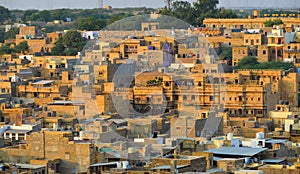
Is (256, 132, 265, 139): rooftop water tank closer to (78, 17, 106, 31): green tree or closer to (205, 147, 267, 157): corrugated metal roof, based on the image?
(205, 147, 267, 157): corrugated metal roof

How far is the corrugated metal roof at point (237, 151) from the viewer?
23.5m

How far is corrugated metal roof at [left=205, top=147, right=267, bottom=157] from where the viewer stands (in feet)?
76.9

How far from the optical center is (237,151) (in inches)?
937

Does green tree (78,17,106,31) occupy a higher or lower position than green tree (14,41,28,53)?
higher

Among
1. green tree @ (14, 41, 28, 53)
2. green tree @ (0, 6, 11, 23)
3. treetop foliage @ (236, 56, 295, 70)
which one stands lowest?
treetop foliage @ (236, 56, 295, 70)

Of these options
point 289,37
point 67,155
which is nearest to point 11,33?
point 289,37

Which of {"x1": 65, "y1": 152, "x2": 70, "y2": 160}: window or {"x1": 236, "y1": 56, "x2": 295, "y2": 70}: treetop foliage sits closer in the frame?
{"x1": 65, "y1": 152, "x2": 70, "y2": 160}: window

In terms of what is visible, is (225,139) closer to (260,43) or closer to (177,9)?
(260,43)

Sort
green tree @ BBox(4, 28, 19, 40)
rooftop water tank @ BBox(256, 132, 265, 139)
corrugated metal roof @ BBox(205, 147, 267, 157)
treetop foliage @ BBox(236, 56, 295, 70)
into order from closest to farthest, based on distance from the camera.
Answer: corrugated metal roof @ BBox(205, 147, 267, 157), rooftop water tank @ BBox(256, 132, 265, 139), treetop foliage @ BBox(236, 56, 295, 70), green tree @ BBox(4, 28, 19, 40)

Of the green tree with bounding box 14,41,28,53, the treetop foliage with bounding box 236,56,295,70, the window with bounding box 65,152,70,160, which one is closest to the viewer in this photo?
the window with bounding box 65,152,70,160

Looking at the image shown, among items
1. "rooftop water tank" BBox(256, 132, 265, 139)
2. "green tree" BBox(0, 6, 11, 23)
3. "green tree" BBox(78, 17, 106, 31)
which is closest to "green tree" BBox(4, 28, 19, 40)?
"green tree" BBox(78, 17, 106, 31)

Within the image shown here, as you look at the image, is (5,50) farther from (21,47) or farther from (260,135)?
(260,135)

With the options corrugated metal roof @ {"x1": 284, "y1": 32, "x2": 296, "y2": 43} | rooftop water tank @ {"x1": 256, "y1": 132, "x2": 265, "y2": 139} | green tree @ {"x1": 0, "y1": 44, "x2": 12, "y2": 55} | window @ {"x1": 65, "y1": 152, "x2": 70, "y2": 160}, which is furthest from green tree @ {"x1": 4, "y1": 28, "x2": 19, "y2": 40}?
window @ {"x1": 65, "y1": 152, "x2": 70, "y2": 160}

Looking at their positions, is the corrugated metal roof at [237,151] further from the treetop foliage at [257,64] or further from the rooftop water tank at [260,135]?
the treetop foliage at [257,64]
